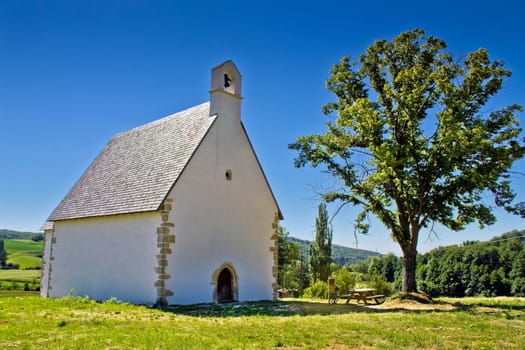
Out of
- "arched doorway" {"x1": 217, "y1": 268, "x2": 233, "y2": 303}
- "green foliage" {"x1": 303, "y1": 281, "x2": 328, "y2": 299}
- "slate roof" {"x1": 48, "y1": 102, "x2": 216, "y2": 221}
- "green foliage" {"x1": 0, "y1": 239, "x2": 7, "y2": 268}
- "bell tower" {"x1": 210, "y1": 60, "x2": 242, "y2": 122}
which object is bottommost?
"green foliage" {"x1": 303, "y1": 281, "x2": 328, "y2": 299}

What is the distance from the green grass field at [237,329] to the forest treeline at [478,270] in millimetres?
31883

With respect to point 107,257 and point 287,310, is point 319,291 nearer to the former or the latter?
point 287,310

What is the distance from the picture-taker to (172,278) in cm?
1603

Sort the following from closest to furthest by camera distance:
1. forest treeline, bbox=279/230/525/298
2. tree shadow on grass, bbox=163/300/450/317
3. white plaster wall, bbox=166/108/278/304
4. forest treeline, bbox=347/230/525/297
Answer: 1. tree shadow on grass, bbox=163/300/450/317
2. white plaster wall, bbox=166/108/278/304
3. forest treeline, bbox=279/230/525/298
4. forest treeline, bbox=347/230/525/297

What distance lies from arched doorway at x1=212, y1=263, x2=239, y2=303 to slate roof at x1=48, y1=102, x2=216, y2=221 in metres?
3.96

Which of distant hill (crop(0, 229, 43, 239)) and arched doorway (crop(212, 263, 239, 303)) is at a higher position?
distant hill (crop(0, 229, 43, 239))

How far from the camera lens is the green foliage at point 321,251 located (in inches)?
1690

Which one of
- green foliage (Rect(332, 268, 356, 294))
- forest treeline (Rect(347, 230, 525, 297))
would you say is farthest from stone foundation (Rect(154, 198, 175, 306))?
forest treeline (Rect(347, 230, 525, 297))

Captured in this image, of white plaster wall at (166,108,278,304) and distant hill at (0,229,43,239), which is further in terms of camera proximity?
distant hill at (0,229,43,239)

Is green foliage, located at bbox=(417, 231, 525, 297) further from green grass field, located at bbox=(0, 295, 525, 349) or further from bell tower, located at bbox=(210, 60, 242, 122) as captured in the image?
green grass field, located at bbox=(0, 295, 525, 349)

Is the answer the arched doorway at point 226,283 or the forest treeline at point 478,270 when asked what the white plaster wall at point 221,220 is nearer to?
the arched doorway at point 226,283

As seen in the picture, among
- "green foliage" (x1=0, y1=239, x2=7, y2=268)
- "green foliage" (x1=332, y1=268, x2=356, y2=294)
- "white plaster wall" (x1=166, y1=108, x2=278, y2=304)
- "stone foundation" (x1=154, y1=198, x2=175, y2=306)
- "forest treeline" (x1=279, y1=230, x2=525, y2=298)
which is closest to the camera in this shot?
"stone foundation" (x1=154, y1=198, x2=175, y2=306)

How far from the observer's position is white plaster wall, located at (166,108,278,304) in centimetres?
1659

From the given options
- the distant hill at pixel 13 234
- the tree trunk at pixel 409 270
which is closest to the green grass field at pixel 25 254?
the distant hill at pixel 13 234
